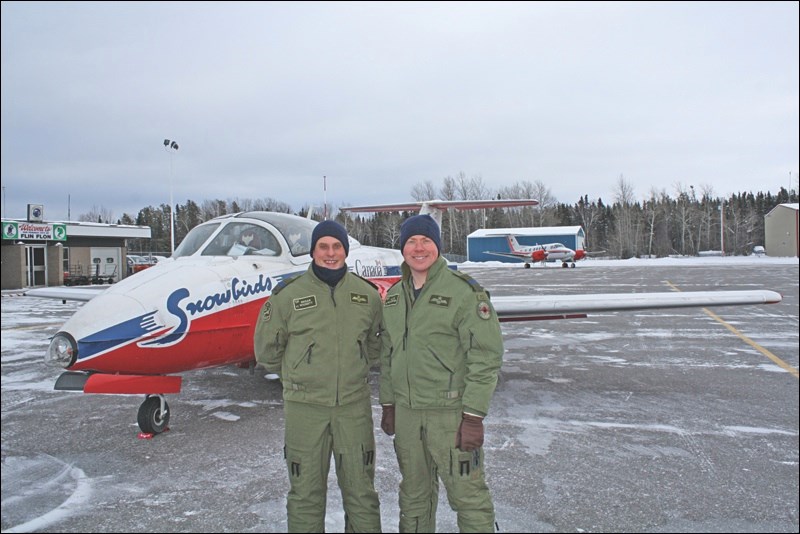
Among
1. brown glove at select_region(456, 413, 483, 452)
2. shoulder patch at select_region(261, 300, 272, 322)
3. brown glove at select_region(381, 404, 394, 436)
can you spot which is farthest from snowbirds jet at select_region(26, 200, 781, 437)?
brown glove at select_region(456, 413, 483, 452)

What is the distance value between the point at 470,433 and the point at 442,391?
0.85 ft

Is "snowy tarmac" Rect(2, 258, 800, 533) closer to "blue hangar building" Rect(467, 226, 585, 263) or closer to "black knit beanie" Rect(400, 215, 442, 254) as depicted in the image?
"black knit beanie" Rect(400, 215, 442, 254)

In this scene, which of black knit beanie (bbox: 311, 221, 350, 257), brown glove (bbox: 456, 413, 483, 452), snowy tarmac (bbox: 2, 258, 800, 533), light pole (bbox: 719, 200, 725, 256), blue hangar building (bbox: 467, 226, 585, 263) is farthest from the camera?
blue hangar building (bbox: 467, 226, 585, 263)

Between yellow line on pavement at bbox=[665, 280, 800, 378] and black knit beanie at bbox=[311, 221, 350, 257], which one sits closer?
black knit beanie at bbox=[311, 221, 350, 257]

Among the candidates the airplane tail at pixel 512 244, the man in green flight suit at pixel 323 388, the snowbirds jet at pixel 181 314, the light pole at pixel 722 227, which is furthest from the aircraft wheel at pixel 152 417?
the airplane tail at pixel 512 244

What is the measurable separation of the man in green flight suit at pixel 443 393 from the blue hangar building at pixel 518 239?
4883 cm

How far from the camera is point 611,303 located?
6836mm

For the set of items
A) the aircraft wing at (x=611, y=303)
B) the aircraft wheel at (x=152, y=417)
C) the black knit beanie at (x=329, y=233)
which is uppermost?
the black knit beanie at (x=329, y=233)

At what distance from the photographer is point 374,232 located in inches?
768

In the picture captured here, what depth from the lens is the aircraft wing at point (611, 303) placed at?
683 centimetres

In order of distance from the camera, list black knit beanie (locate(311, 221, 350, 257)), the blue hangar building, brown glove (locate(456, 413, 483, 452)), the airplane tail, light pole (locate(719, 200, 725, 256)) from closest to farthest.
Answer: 1. brown glove (locate(456, 413, 483, 452))
2. black knit beanie (locate(311, 221, 350, 257))
3. light pole (locate(719, 200, 725, 256))
4. the airplane tail
5. the blue hangar building

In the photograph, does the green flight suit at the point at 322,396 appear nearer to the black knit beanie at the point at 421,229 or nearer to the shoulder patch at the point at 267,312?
the shoulder patch at the point at 267,312

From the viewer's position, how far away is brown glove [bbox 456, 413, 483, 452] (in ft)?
7.96

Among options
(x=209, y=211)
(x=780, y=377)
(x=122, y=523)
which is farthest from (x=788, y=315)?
(x=209, y=211)
